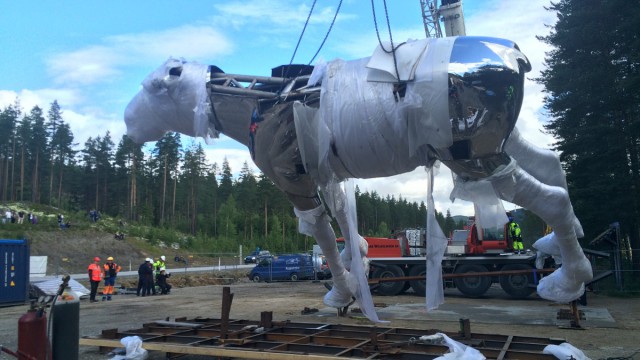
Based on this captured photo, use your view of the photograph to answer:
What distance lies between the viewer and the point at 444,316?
35.2ft

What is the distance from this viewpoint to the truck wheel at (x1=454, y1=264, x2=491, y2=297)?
1479 cm

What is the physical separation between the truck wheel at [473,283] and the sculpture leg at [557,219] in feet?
33.5

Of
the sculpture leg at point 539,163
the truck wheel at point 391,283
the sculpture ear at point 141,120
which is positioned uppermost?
the sculpture ear at point 141,120

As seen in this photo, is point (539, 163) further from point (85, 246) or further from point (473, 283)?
point (85, 246)

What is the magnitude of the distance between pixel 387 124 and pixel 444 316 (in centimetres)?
794

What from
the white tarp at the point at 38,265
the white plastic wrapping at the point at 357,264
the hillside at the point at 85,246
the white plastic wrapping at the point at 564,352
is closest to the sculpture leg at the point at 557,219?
the white plastic wrapping at the point at 564,352

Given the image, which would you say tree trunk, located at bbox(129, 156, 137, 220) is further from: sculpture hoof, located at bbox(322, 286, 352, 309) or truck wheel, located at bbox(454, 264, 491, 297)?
sculpture hoof, located at bbox(322, 286, 352, 309)

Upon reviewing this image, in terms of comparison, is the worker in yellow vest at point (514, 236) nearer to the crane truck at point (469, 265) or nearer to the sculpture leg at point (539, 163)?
the crane truck at point (469, 265)

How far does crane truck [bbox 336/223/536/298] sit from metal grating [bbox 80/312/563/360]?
691cm

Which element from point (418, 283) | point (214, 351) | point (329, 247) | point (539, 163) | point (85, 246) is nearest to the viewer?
point (539, 163)

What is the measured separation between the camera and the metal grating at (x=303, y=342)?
5.44 metres

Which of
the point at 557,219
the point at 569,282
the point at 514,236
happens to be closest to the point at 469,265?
the point at 514,236

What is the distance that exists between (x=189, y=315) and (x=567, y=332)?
751cm

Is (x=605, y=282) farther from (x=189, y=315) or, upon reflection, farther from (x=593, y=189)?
(x=189, y=315)
